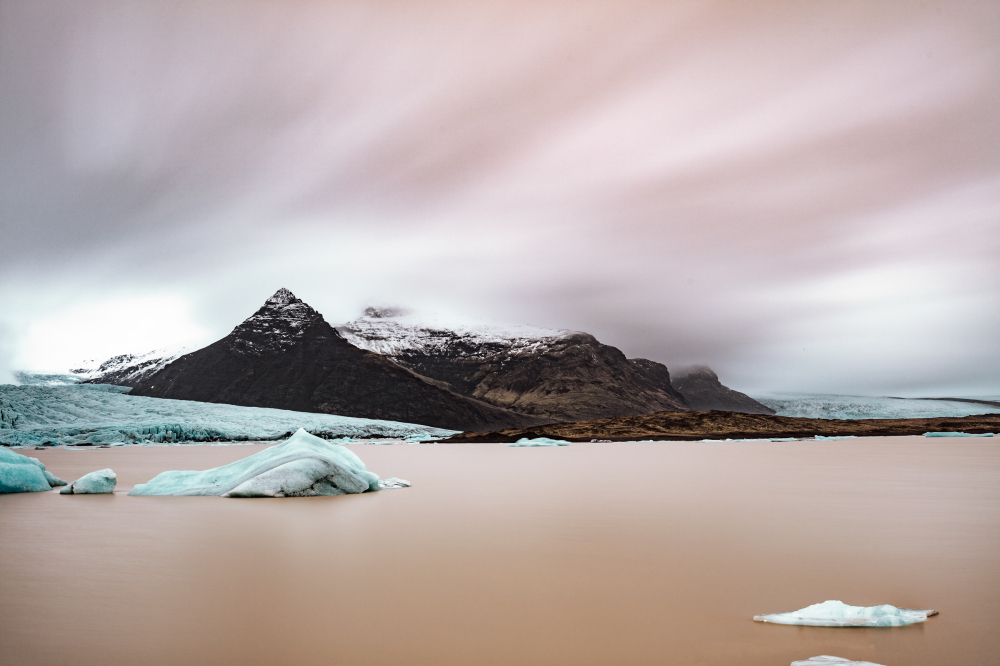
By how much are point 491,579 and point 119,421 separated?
4767cm

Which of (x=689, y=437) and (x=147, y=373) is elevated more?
(x=147, y=373)

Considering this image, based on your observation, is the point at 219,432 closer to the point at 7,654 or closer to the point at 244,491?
the point at 244,491

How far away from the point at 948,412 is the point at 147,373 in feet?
578

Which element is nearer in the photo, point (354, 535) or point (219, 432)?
point (354, 535)

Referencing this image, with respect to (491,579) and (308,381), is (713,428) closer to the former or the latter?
(491,579)

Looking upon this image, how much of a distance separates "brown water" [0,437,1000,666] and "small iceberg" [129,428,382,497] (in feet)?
2.56

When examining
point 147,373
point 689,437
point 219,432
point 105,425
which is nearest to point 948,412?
point 689,437

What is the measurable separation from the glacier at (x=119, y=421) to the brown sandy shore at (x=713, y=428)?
17.8 metres

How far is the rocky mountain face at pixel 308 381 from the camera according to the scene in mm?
132625

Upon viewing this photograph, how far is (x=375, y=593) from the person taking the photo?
3.80 meters

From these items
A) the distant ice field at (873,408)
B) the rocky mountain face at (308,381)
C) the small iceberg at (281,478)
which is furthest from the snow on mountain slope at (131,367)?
the small iceberg at (281,478)

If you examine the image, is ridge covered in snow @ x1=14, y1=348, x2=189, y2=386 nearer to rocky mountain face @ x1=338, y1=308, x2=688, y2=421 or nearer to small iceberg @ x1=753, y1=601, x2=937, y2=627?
rocky mountain face @ x1=338, y1=308, x2=688, y2=421

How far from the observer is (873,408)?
107812 mm

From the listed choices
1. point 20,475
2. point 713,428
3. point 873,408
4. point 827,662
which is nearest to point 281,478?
point 20,475
